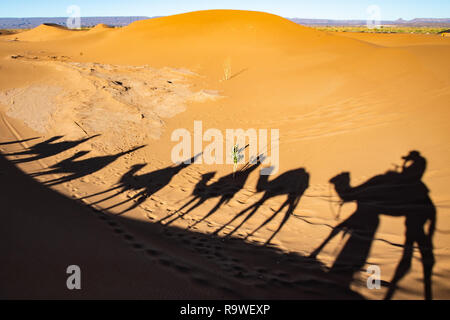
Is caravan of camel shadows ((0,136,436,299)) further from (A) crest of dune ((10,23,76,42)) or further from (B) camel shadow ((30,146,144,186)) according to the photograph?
(A) crest of dune ((10,23,76,42))

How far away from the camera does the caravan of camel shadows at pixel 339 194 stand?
371 centimetres

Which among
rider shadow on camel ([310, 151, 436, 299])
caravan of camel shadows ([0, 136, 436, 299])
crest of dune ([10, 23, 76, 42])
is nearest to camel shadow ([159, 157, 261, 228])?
caravan of camel shadows ([0, 136, 436, 299])

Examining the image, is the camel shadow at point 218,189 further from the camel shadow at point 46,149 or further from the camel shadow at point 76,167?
the camel shadow at point 46,149

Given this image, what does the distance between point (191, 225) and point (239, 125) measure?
576 cm

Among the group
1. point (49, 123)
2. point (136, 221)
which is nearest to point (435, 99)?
point (136, 221)

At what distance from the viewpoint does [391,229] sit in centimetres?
428

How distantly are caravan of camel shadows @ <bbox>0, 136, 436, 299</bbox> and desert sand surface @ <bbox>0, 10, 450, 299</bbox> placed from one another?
5 cm

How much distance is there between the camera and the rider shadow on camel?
11.3 feet

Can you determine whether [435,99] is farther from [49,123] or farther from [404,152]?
[49,123]

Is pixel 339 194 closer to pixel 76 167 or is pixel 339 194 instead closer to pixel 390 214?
pixel 390 214

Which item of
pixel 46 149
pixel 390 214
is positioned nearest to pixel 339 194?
pixel 390 214

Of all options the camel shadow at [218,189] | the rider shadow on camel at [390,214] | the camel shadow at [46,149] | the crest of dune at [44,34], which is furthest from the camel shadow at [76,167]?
the crest of dune at [44,34]

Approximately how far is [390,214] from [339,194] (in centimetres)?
107
